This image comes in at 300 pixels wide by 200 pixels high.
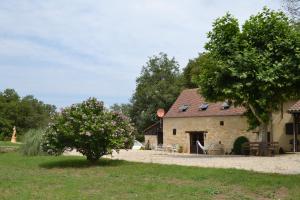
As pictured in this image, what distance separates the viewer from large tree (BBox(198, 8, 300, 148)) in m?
25.2

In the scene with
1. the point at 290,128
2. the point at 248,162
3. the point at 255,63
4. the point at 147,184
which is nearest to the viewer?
the point at 147,184

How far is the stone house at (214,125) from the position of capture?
3291cm

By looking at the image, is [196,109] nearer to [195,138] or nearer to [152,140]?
[195,138]

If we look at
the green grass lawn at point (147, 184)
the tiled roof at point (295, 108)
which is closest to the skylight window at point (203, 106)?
the tiled roof at point (295, 108)

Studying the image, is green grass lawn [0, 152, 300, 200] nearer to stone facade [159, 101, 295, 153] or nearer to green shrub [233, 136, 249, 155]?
green shrub [233, 136, 249, 155]

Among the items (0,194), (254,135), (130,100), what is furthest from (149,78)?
(0,194)

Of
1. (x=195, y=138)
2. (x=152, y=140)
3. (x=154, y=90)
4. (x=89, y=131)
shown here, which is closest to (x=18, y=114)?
(x=154, y=90)

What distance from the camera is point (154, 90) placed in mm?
58531

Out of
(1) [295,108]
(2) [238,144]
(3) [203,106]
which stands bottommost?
(2) [238,144]

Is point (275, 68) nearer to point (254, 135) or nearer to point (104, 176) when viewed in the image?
point (254, 135)

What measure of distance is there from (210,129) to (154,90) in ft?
74.7

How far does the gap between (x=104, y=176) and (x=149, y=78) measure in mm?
47169

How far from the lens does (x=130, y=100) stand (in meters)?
62.7

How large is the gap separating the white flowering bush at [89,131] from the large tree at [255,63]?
25.9ft
